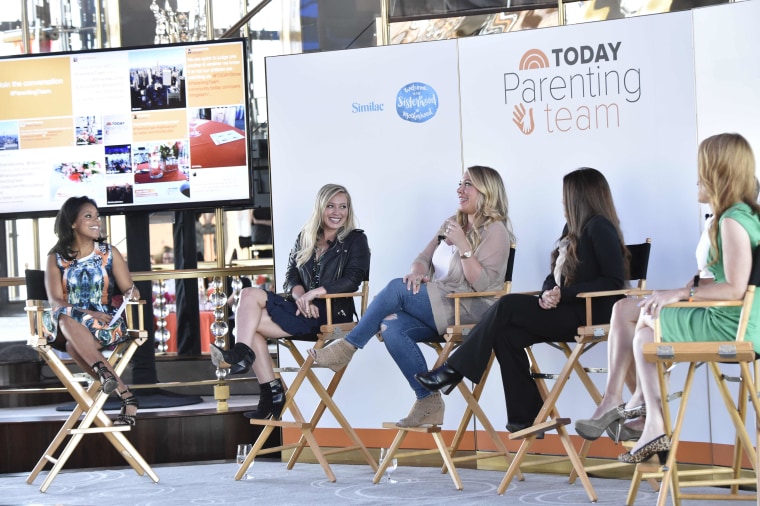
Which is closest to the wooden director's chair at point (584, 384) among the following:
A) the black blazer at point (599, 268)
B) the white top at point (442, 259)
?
the black blazer at point (599, 268)

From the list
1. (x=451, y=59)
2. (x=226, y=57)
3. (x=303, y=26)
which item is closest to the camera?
(x=451, y=59)

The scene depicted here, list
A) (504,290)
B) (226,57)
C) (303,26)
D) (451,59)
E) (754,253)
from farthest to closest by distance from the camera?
(303,26), (226,57), (451,59), (504,290), (754,253)

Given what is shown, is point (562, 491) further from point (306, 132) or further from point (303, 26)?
point (303, 26)

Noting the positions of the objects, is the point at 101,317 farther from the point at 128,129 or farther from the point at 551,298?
the point at 551,298

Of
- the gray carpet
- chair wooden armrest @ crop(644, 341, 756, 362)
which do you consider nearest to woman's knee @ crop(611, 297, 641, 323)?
chair wooden armrest @ crop(644, 341, 756, 362)

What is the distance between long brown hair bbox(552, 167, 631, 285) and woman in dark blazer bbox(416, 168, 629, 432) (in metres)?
0.02

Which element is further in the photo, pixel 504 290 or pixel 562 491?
pixel 504 290

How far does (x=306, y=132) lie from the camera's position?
19.9ft

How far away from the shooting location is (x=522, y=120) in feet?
18.2

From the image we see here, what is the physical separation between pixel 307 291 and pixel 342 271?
0.24 metres

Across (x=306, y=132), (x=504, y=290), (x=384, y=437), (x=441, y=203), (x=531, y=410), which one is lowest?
→ (x=384, y=437)

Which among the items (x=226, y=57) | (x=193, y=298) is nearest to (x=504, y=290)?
(x=226, y=57)

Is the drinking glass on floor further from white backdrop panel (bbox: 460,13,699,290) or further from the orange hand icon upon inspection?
the orange hand icon

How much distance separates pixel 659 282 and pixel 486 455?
1.15 meters
